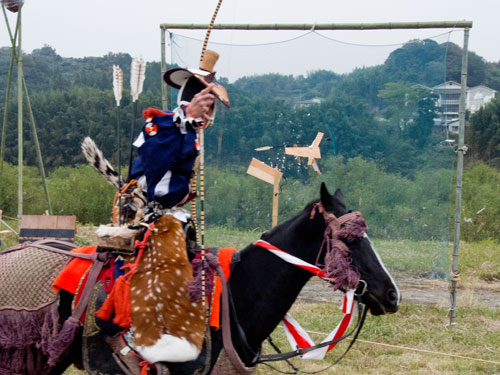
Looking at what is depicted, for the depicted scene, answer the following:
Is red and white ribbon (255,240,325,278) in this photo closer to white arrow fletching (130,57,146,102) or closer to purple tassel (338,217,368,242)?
purple tassel (338,217,368,242)

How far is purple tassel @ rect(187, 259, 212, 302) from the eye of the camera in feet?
9.98

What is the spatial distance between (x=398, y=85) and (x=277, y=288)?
14.3ft

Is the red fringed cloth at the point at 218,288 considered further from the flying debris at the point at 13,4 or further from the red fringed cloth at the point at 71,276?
the flying debris at the point at 13,4

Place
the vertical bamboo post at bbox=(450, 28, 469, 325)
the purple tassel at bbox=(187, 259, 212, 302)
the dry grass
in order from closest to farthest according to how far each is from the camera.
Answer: the purple tassel at bbox=(187, 259, 212, 302)
the dry grass
the vertical bamboo post at bbox=(450, 28, 469, 325)

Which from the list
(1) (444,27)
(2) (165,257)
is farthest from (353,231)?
(1) (444,27)

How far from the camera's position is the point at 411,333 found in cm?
655

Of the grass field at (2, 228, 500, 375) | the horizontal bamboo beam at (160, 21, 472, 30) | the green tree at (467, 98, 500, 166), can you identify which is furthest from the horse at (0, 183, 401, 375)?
the green tree at (467, 98, 500, 166)

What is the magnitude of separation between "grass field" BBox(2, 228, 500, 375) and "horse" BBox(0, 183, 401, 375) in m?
2.36

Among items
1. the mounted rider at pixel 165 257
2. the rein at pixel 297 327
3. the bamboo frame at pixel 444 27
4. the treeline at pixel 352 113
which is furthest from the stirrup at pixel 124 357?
the bamboo frame at pixel 444 27

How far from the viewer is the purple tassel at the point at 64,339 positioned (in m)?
3.12

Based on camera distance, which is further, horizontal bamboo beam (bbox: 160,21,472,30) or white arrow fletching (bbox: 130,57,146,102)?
horizontal bamboo beam (bbox: 160,21,472,30)

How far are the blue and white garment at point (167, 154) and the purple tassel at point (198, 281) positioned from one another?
1.25 ft

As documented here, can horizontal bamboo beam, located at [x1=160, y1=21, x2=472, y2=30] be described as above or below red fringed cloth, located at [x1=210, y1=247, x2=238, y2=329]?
above

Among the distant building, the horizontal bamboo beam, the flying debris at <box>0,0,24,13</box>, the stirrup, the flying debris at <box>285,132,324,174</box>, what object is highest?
the distant building
